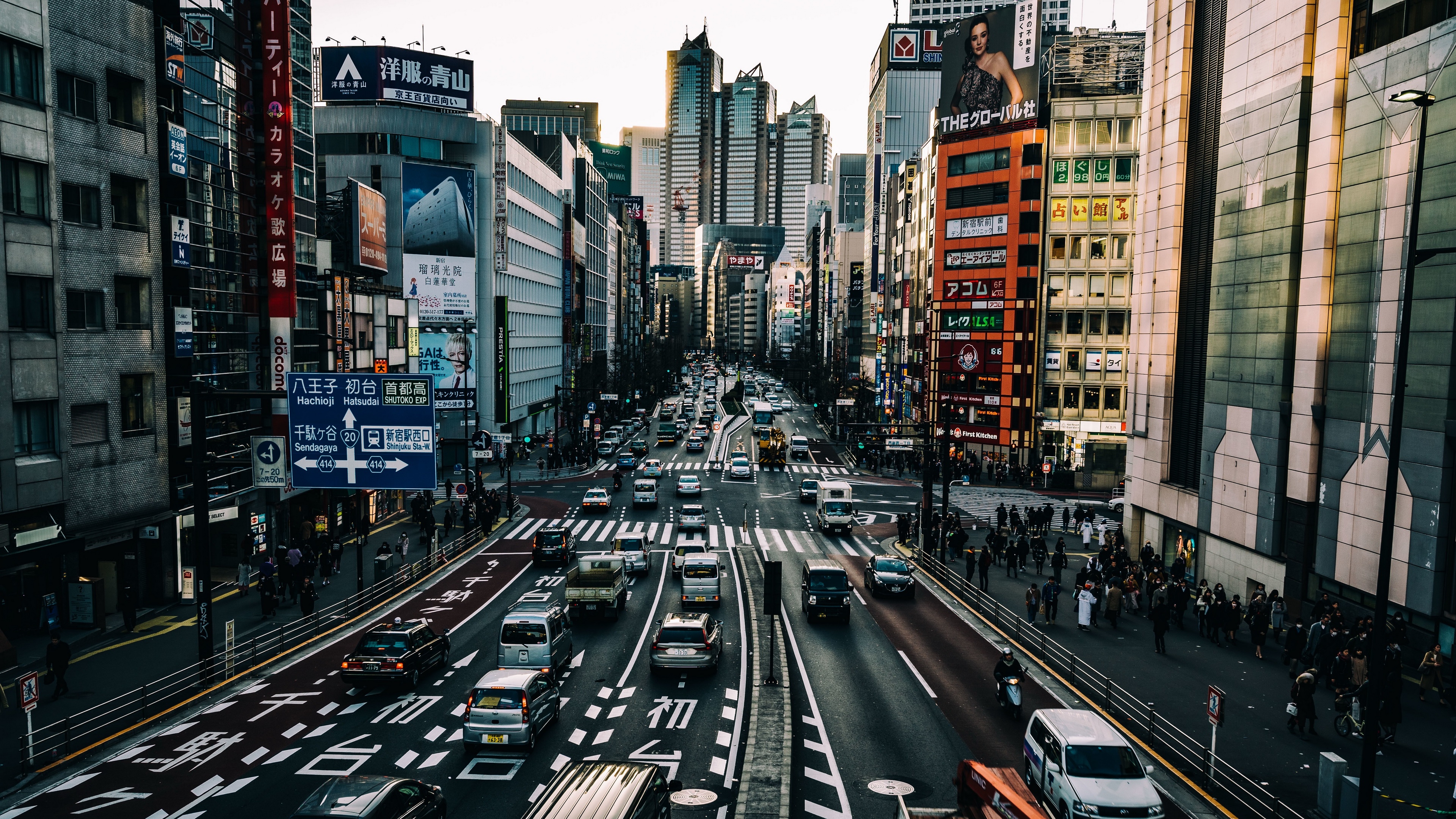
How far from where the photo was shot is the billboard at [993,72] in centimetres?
7438

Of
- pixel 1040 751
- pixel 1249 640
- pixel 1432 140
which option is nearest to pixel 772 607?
pixel 1040 751

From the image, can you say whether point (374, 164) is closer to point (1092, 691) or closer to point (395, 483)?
point (395, 483)

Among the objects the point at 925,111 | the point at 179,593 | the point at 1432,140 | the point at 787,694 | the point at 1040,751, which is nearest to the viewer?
the point at 1040,751

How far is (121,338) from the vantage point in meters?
31.4

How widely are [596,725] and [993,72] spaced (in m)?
72.2

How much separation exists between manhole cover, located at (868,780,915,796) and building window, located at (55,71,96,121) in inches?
1265

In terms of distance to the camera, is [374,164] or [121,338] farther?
[374,164]

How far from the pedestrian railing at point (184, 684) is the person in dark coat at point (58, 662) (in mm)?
1654

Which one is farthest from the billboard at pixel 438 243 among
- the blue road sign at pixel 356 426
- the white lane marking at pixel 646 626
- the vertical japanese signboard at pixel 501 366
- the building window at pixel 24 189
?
the blue road sign at pixel 356 426

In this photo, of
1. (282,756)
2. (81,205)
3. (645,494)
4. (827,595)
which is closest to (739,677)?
(827,595)

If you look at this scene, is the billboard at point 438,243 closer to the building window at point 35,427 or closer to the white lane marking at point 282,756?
the building window at point 35,427

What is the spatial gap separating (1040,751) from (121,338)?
106 ft

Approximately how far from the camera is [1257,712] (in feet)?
73.7

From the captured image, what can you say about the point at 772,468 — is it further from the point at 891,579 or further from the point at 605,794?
the point at 605,794
